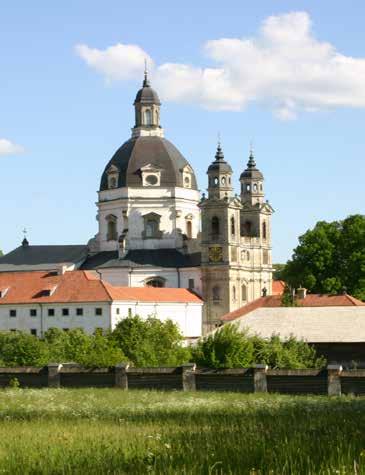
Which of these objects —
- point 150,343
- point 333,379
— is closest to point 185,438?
point 333,379

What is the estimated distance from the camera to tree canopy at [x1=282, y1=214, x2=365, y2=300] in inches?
4003

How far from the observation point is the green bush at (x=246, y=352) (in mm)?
51125

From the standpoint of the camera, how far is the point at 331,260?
10262 cm

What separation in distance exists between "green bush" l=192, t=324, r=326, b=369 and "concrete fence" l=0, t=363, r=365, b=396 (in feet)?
33.2

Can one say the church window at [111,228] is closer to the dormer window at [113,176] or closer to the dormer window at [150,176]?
the dormer window at [113,176]

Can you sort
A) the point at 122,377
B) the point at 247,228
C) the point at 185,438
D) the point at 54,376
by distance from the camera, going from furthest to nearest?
1. the point at 247,228
2. the point at 54,376
3. the point at 122,377
4. the point at 185,438

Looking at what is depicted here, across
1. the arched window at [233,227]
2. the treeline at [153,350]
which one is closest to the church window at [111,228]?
the arched window at [233,227]

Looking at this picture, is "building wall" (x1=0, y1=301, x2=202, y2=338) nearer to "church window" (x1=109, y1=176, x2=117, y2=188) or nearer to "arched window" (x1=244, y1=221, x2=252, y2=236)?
"arched window" (x1=244, y1=221, x2=252, y2=236)

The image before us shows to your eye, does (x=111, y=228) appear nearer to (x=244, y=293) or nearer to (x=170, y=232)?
(x=170, y=232)

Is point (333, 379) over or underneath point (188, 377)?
underneath

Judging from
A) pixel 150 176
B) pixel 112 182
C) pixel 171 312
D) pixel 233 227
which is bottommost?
pixel 171 312

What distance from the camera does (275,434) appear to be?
58.3 feet

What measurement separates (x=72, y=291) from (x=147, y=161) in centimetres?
2171

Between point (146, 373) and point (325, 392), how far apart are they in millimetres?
6422
